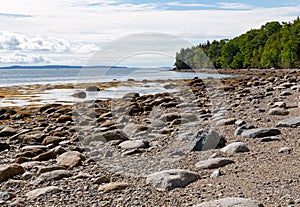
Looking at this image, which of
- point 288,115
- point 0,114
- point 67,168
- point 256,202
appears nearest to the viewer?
point 256,202

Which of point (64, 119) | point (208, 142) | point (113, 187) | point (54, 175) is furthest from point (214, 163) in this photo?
point (64, 119)

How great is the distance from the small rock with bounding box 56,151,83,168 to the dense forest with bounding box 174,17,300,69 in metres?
51.6

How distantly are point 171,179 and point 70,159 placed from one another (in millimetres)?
3125

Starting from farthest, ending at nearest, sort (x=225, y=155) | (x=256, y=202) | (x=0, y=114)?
1. (x=0, y=114)
2. (x=225, y=155)
3. (x=256, y=202)

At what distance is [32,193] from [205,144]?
145 inches

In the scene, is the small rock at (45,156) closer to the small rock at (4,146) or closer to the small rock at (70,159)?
the small rock at (70,159)

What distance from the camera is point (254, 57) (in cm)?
8712

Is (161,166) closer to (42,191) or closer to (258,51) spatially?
(42,191)

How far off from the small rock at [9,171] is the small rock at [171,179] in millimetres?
2850

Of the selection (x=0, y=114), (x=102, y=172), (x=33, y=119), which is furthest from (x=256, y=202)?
(x=0, y=114)

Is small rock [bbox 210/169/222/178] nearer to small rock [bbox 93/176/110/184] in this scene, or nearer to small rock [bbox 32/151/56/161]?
small rock [bbox 93/176/110/184]

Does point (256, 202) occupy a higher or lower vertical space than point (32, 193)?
higher

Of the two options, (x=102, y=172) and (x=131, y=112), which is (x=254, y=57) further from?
(x=102, y=172)

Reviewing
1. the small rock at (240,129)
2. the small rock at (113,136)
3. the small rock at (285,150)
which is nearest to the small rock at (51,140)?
the small rock at (113,136)
